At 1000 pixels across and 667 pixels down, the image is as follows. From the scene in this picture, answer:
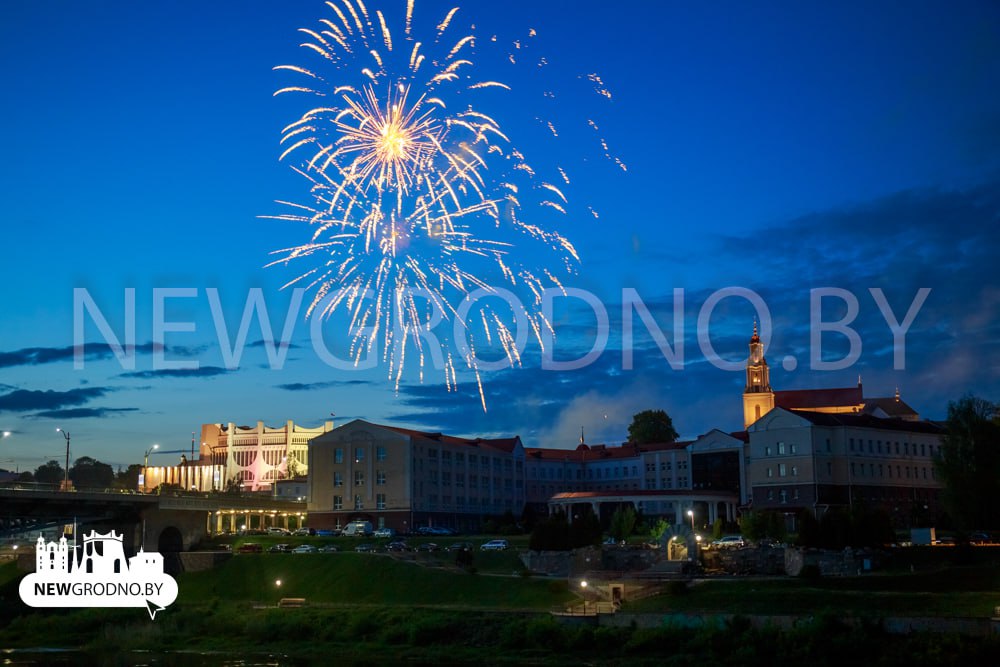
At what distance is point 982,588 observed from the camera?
179 ft

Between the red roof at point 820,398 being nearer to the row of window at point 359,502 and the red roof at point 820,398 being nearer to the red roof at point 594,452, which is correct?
the red roof at point 594,452

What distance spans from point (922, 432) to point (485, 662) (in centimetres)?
7117

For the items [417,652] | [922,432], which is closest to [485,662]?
[417,652]

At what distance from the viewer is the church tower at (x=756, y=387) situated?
138 m

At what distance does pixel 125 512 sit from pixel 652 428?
271 feet

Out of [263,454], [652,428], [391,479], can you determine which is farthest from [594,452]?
[263,454]

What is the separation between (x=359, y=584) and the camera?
7406 centimetres

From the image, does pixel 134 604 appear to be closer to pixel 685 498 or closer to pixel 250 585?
pixel 250 585

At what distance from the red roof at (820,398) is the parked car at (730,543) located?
208ft

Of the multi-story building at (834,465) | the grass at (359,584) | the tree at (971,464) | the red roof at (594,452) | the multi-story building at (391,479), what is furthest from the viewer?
the red roof at (594,452)

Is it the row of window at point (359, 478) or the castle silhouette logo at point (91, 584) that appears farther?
the row of window at point (359, 478)

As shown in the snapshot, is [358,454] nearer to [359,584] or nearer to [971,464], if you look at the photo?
[359,584]

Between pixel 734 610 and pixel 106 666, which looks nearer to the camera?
pixel 734 610

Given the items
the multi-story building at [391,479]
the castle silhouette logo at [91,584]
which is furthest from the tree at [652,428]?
the castle silhouette logo at [91,584]
